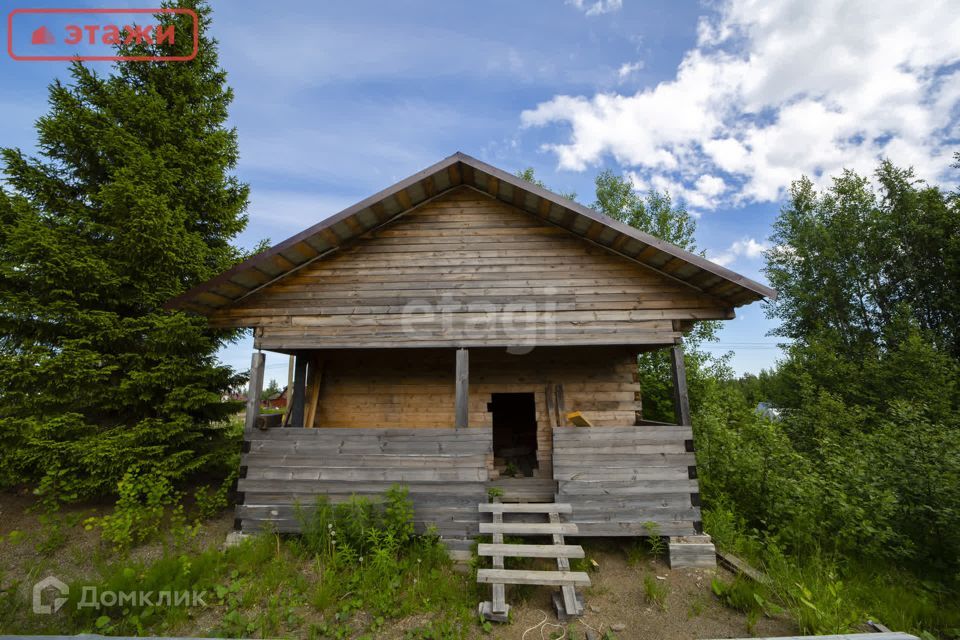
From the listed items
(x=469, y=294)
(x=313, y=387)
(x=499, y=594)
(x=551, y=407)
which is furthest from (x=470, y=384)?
(x=499, y=594)

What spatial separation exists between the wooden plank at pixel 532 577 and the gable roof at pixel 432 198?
206 inches

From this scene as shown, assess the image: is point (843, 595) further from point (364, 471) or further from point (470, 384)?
point (364, 471)

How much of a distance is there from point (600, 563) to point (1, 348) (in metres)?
12.2

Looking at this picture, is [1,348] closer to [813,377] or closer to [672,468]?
[672,468]

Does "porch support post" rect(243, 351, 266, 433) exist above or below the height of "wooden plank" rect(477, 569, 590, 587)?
above

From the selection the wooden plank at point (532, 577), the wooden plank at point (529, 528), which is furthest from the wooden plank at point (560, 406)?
the wooden plank at point (532, 577)

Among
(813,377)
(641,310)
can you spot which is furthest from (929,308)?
(641,310)

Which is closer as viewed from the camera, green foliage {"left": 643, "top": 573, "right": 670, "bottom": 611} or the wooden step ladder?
the wooden step ladder

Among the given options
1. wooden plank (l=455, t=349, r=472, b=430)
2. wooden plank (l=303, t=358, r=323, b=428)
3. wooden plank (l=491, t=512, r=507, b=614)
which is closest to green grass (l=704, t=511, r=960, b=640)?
wooden plank (l=491, t=512, r=507, b=614)

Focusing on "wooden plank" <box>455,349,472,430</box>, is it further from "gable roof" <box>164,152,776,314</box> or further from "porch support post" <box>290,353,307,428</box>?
"porch support post" <box>290,353,307,428</box>

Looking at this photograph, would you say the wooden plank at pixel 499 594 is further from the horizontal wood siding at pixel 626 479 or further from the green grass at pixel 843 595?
the green grass at pixel 843 595

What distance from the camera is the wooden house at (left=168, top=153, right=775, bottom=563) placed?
20.5ft

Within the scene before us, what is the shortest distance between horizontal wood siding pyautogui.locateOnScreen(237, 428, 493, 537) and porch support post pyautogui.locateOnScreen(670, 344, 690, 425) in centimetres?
357

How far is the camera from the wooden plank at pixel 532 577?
Answer: 15.6 feet
